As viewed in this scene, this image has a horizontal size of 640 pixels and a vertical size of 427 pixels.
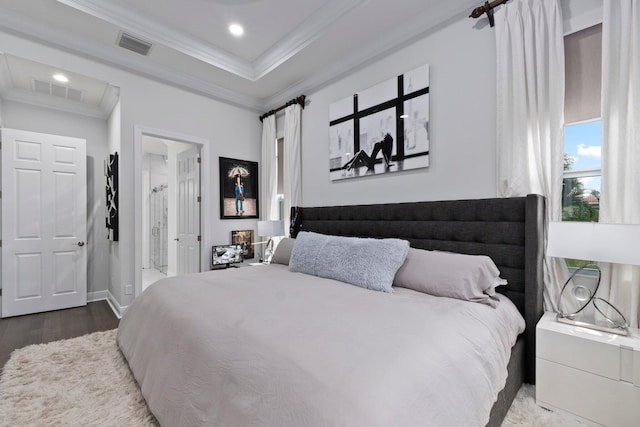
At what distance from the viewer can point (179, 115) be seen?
12.6ft

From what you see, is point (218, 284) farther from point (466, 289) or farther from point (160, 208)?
point (160, 208)

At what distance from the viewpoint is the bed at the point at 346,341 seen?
0.95 metres

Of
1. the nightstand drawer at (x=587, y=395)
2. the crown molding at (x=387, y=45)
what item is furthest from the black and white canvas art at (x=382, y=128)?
the nightstand drawer at (x=587, y=395)

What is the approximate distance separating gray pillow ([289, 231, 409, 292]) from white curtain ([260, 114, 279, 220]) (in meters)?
1.82

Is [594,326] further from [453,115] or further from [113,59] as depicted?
[113,59]

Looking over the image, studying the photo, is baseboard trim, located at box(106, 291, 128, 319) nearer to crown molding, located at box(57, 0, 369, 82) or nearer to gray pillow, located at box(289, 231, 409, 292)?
gray pillow, located at box(289, 231, 409, 292)

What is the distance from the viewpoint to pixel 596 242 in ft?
5.23

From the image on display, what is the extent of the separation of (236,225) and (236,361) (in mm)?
3464

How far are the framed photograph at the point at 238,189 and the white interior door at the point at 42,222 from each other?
6.02ft

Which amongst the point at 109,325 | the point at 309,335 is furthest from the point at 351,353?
the point at 109,325

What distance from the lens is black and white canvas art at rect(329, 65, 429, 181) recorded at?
2.73 metres

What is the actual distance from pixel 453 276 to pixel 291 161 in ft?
9.09

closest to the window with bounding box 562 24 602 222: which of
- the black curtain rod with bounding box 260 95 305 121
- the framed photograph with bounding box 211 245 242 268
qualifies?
the black curtain rod with bounding box 260 95 305 121

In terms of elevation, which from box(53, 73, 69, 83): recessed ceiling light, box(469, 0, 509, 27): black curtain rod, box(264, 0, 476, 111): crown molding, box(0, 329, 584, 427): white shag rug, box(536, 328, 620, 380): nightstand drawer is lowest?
box(0, 329, 584, 427): white shag rug
